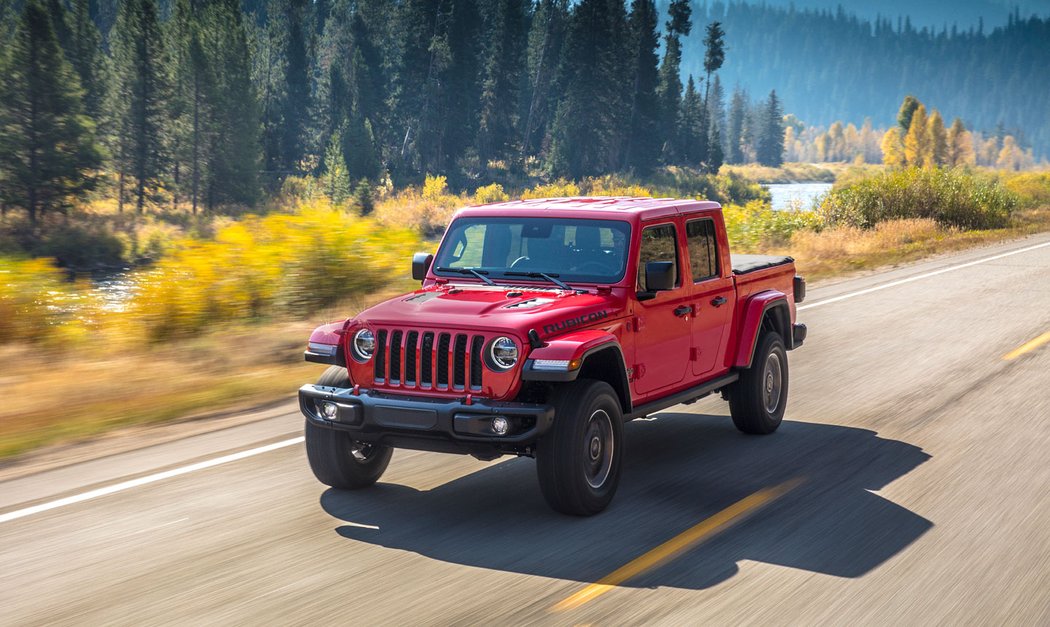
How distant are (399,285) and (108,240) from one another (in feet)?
130

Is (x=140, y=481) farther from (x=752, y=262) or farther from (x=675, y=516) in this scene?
(x=752, y=262)

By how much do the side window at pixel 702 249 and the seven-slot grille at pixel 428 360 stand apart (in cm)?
229

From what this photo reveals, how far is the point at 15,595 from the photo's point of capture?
5.32 metres

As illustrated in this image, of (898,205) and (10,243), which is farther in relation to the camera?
(10,243)

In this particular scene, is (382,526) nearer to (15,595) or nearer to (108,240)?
(15,595)

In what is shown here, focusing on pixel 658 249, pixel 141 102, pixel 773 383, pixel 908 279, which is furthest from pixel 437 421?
pixel 141 102

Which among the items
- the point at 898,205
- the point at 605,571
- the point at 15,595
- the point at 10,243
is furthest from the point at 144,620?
the point at 10,243

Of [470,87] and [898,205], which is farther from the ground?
[470,87]

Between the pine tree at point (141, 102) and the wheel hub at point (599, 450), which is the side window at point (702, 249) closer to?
the wheel hub at point (599, 450)

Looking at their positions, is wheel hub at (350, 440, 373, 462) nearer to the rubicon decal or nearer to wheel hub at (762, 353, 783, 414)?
the rubicon decal

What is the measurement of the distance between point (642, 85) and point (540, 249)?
103 metres

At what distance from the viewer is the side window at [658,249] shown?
24.1ft

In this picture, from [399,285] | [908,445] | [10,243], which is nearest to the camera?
[908,445]

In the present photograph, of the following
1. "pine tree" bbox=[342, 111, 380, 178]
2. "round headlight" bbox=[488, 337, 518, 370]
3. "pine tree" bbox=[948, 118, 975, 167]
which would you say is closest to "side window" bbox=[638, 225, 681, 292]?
Answer: "round headlight" bbox=[488, 337, 518, 370]
